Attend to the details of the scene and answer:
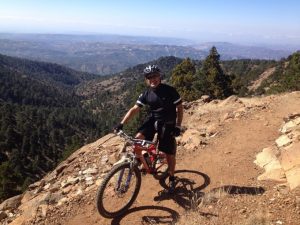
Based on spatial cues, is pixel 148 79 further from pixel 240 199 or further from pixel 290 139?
pixel 290 139

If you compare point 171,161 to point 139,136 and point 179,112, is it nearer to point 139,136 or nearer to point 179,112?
point 139,136

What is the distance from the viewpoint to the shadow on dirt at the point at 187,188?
819 cm

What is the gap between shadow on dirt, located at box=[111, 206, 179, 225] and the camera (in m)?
7.55

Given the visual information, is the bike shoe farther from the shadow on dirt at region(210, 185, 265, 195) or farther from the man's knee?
the man's knee

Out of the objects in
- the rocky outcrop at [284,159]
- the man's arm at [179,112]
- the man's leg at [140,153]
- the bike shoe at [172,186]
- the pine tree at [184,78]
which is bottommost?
the pine tree at [184,78]

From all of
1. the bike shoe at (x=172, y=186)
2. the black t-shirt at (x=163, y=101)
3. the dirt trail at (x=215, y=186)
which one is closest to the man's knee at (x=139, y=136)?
the black t-shirt at (x=163, y=101)

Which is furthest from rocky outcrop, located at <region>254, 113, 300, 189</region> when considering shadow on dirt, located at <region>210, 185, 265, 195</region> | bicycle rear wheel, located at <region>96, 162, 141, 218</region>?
bicycle rear wheel, located at <region>96, 162, 141, 218</region>

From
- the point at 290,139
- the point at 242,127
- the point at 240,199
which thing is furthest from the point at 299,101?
the point at 240,199

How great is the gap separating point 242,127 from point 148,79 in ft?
24.8

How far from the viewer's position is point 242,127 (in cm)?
1395

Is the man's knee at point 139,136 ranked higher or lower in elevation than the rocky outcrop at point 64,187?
higher

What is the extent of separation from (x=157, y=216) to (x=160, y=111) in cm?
237

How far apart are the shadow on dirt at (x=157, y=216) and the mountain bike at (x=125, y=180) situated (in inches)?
5.0

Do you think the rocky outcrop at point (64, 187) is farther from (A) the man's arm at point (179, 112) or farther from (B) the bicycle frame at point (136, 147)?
(A) the man's arm at point (179, 112)
